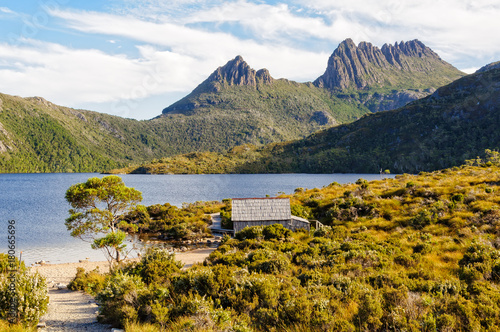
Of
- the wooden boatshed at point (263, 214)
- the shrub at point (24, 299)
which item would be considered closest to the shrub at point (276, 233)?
the wooden boatshed at point (263, 214)

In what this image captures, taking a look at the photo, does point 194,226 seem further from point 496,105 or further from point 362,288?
point 496,105

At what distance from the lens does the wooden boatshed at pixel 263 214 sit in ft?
98.3

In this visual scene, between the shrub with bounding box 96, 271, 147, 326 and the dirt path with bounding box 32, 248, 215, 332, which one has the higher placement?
the shrub with bounding box 96, 271, 147, 326

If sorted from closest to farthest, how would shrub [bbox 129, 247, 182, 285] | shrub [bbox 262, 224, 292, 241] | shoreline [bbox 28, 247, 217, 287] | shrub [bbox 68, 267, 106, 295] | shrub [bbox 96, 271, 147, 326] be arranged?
shrub [bbox 96, 271, 147, 326]
shrub [bbox 129, 247, 182, 285]
shrub [bbox 68, 267, 106, 295]
shoreline [bbox 28, 247, 217, 287]
shrub [bbox 262, 224, 292, 241]

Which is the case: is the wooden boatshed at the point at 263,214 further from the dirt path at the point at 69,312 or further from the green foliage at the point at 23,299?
the green foliage at the point at 23,299

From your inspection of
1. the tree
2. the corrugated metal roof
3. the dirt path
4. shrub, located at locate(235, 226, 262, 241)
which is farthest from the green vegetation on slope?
the corrugated metal roof

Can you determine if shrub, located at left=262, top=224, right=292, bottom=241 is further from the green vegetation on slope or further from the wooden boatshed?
the green vegetation on slope

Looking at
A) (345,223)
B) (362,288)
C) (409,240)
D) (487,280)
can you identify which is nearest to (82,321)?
(362,288)

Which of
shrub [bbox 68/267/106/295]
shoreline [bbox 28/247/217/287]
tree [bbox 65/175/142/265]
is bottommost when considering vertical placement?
shoreline [bbox 28/247/217/287]

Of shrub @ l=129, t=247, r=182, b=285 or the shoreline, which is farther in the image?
the shoreline

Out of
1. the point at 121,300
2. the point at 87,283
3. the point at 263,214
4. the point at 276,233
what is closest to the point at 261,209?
the point at 263,214

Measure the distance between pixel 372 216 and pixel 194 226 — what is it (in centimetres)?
2090

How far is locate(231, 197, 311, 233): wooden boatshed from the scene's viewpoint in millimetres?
29953

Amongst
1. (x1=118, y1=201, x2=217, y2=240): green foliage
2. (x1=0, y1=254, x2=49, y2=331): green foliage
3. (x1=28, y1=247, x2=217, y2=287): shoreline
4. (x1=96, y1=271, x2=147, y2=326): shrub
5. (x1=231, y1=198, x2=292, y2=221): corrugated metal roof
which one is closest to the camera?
(x1=0, y1=254, x2=49, y2=331): green foliage
